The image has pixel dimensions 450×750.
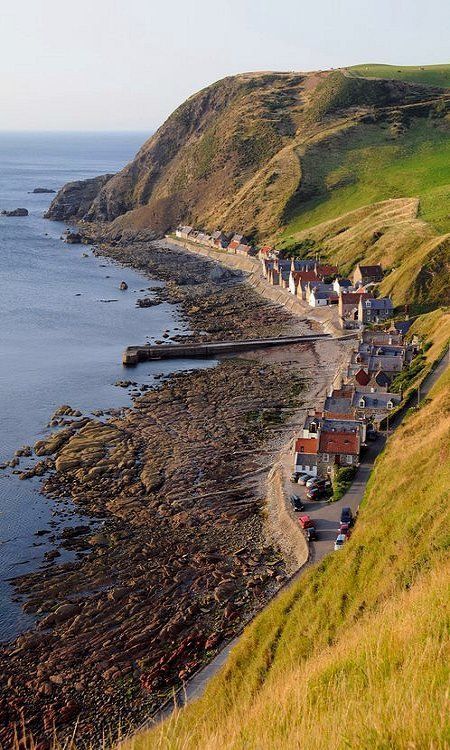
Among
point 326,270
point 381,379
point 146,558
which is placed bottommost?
point 146,558

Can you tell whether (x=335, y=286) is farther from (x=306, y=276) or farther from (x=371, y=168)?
(x=371, y=168)

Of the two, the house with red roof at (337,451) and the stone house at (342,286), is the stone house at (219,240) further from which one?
the house with red roof at (337,451)

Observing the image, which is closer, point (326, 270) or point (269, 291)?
point (326, 270)

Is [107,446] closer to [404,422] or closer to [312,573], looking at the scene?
[404,422]

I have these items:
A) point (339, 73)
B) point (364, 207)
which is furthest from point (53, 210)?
point (364, 207)

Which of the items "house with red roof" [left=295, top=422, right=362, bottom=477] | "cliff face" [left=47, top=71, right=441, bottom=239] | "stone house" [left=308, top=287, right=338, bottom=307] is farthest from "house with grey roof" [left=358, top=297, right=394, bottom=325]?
"cliff face" [left=47, top=71, right=441, bottom=239]

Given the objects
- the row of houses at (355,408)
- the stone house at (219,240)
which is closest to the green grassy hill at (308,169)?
the stone house at (219,240)

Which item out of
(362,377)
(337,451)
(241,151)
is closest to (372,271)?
(362,377)
